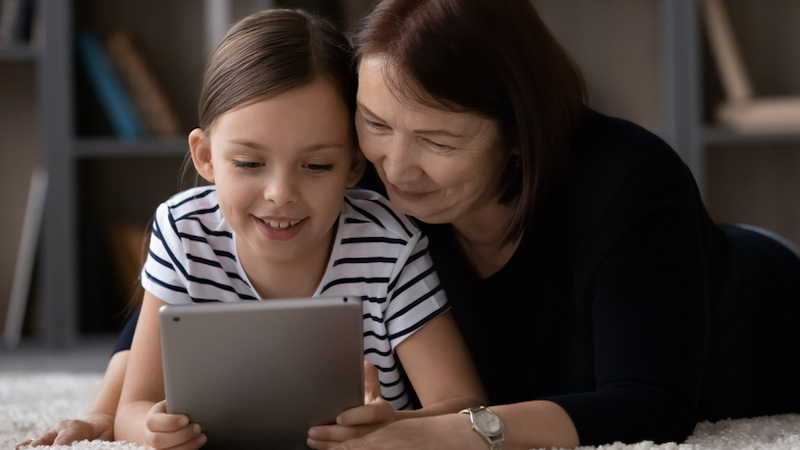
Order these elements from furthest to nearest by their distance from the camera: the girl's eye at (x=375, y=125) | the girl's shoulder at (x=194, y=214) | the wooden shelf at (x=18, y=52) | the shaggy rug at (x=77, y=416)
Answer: the wooden shelf at (x=18, y=52), the girl's shoulder at (x=194, y=214), the girl's eye at (x=375, y=125), the shaggy rug at (x=77, y=416)

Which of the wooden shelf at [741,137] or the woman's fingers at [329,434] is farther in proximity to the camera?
the wooden shelf at [741,137]

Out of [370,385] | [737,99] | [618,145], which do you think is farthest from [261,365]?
[737,99]

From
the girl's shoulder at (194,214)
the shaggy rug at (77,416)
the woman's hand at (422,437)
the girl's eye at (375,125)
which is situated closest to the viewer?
the woman's hand at (422,437)

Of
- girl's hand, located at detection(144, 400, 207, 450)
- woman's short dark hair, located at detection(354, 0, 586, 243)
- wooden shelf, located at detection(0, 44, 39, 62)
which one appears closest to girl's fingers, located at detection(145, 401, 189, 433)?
girl's hand, located at detection(144, 400, 207, 450)

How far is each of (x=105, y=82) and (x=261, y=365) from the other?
5.51ft

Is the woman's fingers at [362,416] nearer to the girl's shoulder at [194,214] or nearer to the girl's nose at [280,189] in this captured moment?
the girl's nose at [280,189]

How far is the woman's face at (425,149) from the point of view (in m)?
0.94

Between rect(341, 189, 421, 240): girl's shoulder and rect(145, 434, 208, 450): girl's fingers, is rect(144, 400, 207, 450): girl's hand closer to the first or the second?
rect(145, 434, 208, 450): girl's fingers

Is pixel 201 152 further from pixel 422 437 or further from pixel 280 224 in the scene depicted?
pixel 422 437

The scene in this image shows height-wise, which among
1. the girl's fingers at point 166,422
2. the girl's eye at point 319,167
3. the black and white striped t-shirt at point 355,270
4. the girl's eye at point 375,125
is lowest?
the girl's fingers at point 166,422

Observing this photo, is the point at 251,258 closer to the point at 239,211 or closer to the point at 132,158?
the point at 239,211

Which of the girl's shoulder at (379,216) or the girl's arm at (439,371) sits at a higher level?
the girl's shoulder at (379,216)

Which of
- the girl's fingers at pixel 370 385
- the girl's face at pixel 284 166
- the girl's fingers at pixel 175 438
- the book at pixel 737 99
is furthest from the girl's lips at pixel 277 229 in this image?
the book at pixel 737 99

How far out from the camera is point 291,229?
3.38ft
